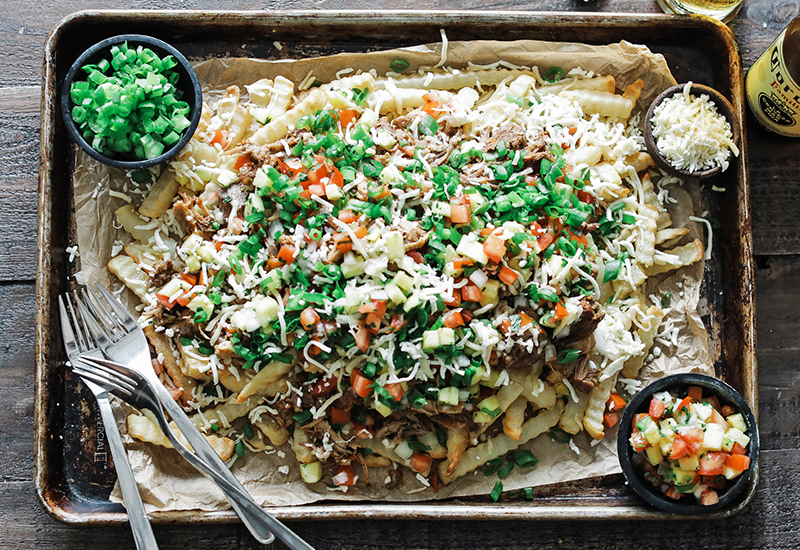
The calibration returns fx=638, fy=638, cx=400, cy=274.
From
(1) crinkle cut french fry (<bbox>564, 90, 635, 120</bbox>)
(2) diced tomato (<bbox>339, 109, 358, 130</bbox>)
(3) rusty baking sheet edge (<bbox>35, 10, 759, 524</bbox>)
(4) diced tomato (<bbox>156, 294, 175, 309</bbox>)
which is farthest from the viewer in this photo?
(1) crinkle cut french fry (<bbox>564, 90, 635, 120</bbox>)

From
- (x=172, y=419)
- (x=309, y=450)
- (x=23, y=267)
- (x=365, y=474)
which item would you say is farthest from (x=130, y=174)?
(x=365, y=474)

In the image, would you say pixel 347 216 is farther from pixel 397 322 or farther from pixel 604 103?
pixel 604 103

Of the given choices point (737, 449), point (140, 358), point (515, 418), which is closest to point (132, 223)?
point (140, 358)

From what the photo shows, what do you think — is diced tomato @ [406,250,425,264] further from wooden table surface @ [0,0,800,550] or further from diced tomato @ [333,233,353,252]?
wooden table surface @ [0,0,800,550]

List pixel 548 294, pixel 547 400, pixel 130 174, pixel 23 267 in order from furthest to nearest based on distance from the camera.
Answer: pixel 23 267 → pixel 130 174 → pixel 547 400 → pixel 548 294

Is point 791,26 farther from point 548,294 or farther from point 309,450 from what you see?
point 309,450

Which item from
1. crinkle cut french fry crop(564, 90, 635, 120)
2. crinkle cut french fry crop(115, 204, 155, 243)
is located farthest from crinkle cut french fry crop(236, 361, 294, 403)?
crinkle cut french fry crop(564, 90, 635, 120)
